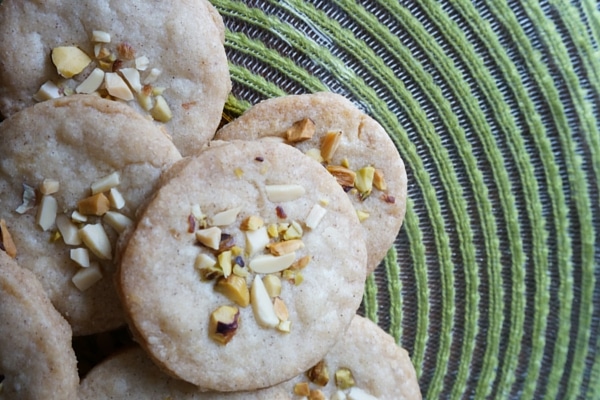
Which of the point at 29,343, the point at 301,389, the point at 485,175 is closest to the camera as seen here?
the point at 29,343

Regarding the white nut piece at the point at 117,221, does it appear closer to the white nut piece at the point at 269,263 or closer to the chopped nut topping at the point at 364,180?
the white nut piece at the point at 269,263

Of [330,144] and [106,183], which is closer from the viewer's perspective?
[106,183]

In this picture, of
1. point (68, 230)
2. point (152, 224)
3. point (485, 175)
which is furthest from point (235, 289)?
point (485, 175)

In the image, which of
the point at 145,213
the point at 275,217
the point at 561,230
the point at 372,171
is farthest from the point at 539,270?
the point at 145,213

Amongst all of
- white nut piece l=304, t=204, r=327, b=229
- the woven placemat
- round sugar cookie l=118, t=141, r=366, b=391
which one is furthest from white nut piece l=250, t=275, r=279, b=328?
the woven placemat

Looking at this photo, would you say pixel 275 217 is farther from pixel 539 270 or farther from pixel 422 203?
pixel 539 270

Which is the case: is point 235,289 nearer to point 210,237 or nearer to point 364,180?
A: point 210,237

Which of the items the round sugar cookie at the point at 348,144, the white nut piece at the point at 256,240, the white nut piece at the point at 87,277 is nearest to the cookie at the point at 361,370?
the round sugar cookie at the point at 348,144

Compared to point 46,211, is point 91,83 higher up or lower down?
higher up
